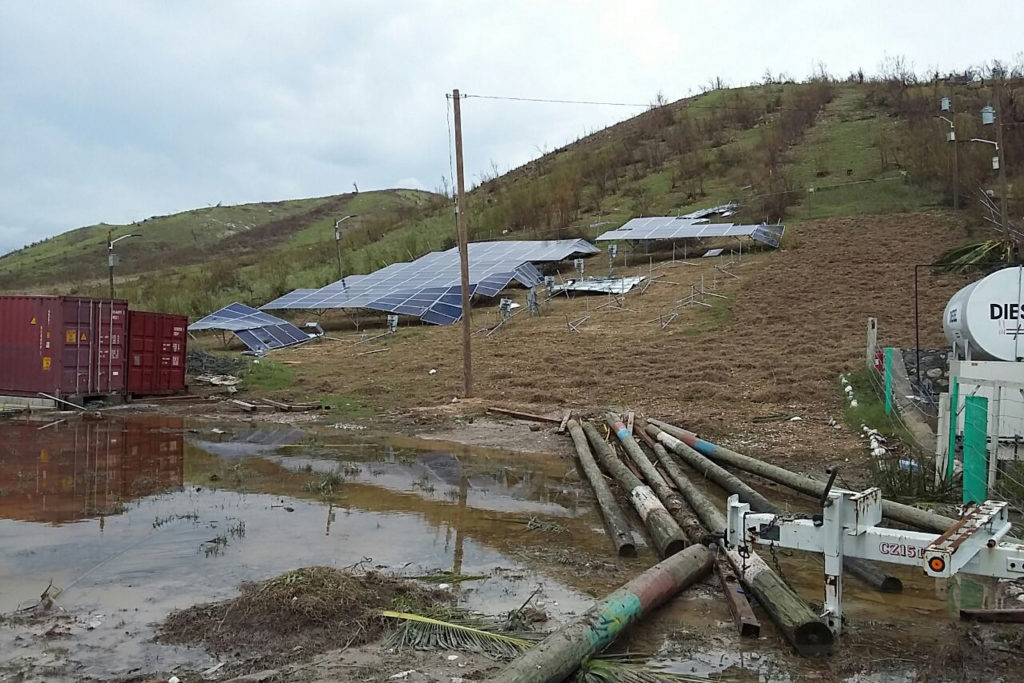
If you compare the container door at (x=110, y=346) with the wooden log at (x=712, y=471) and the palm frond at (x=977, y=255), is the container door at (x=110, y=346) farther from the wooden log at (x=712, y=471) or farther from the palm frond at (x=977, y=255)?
Answer: the palm frond at (x=977, y=255)

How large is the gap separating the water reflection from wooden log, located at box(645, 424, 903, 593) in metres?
6.77

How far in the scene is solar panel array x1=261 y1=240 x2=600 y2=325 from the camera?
29688mm

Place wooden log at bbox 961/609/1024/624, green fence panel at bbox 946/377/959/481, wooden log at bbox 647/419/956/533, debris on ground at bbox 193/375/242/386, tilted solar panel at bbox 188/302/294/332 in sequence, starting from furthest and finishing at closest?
tilted solar panel at bbox 188/302/294/332 → debris on ground at bbox 193/375/242/386 → green fence panel at bbox 946/377/959/481 → wooden log at bbox 647/419/956/533 → wooden log at bbox 961/609/1024/624

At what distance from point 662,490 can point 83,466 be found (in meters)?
8.30

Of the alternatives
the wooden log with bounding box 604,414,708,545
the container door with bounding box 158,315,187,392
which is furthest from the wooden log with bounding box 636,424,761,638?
the container door with bounding box 158,315,187,392

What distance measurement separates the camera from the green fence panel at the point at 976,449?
8406 mm

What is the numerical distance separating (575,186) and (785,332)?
27612 mm

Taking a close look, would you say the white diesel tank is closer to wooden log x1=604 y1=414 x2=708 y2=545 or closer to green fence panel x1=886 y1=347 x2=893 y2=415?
green fence panel x1=886 y1=347 x2=893 y2=415

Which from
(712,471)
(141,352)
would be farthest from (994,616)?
(141,352)

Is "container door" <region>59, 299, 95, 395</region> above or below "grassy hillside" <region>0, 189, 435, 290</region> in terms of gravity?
below

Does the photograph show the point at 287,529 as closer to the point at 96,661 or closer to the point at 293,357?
the point at 96,661

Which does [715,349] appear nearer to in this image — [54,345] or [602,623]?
[54,345]

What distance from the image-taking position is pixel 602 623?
530 cm

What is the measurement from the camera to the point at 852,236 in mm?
30609
